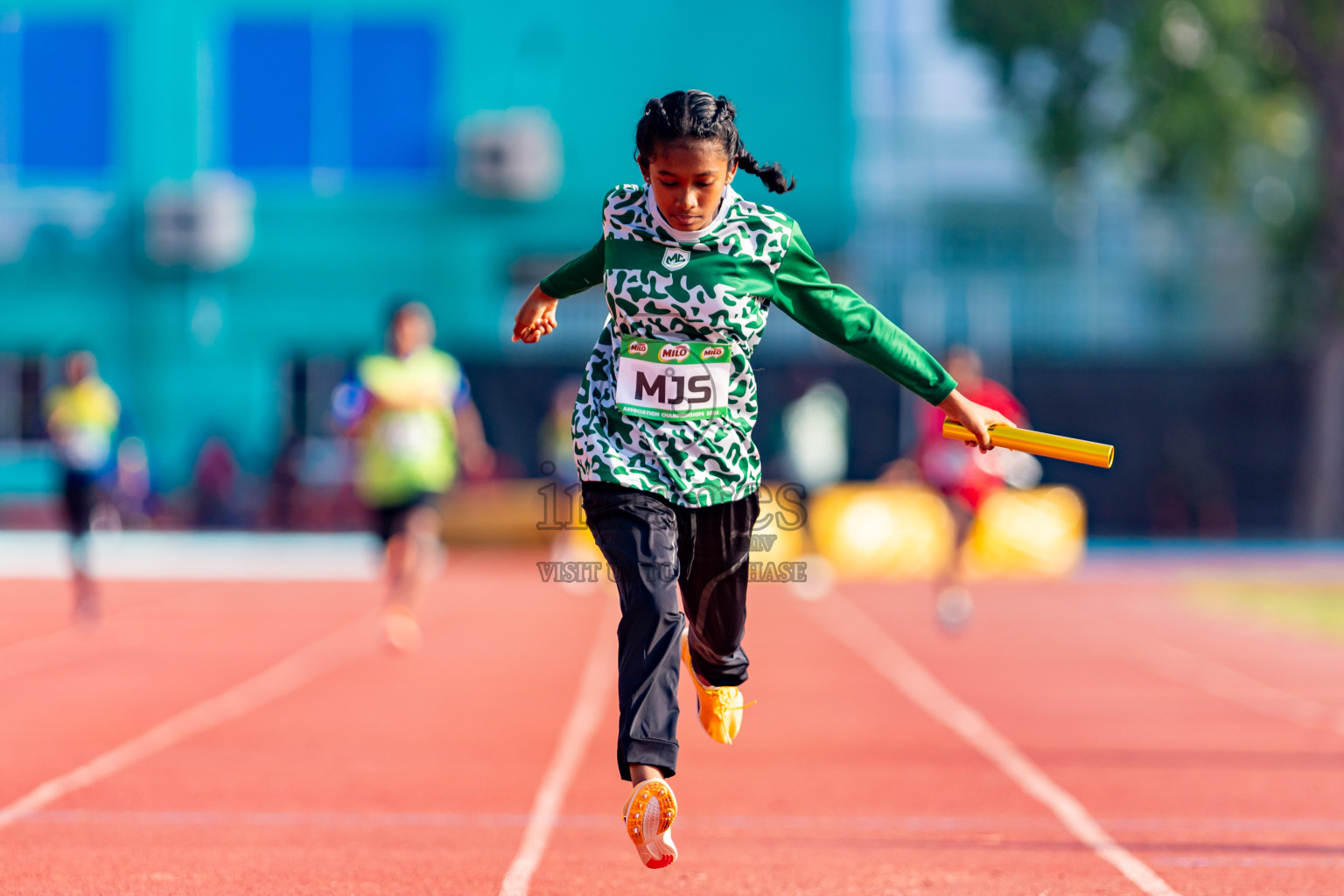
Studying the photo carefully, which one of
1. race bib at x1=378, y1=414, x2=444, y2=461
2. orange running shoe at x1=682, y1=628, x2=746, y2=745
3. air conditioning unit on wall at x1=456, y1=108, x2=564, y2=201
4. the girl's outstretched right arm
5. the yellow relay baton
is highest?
air conditioning unit on wall at x1=456, y1=108, x2=564, y2=201

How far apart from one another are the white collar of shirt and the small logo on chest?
26 millimetres

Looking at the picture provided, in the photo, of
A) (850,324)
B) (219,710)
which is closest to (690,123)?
(850,324)

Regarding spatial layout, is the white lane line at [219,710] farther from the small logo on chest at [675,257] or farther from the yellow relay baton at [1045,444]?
the yellow relay baton at [1045,444]

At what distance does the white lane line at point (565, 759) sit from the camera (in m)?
5.33

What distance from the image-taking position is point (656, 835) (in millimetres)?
4227

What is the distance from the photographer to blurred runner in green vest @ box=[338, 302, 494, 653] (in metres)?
10.8

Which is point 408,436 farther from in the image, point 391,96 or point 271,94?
point 271,94

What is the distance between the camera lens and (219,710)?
904 centimetres

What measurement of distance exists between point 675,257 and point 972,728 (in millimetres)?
4765

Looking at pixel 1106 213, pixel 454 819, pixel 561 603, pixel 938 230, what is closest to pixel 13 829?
pixel 454 819

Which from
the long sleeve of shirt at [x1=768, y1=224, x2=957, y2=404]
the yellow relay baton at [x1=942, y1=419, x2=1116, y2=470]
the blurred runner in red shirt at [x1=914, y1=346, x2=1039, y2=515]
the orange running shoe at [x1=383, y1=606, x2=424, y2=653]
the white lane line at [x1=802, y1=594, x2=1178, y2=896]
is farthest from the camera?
the blurred runner in red shirt at [x1=914, y1=346, x2=1039, y2=515]

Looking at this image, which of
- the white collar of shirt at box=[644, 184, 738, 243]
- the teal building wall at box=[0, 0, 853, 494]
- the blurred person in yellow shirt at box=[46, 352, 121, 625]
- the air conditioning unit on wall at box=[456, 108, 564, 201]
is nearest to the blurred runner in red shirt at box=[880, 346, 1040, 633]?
the blurred person in yellow shirt at box=[46, 352, 121, 625]

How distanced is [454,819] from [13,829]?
1427 mm

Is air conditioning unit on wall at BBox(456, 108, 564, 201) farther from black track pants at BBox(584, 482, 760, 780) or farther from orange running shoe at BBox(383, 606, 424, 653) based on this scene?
black track pants at BBox(584, 482, 760, 780)
